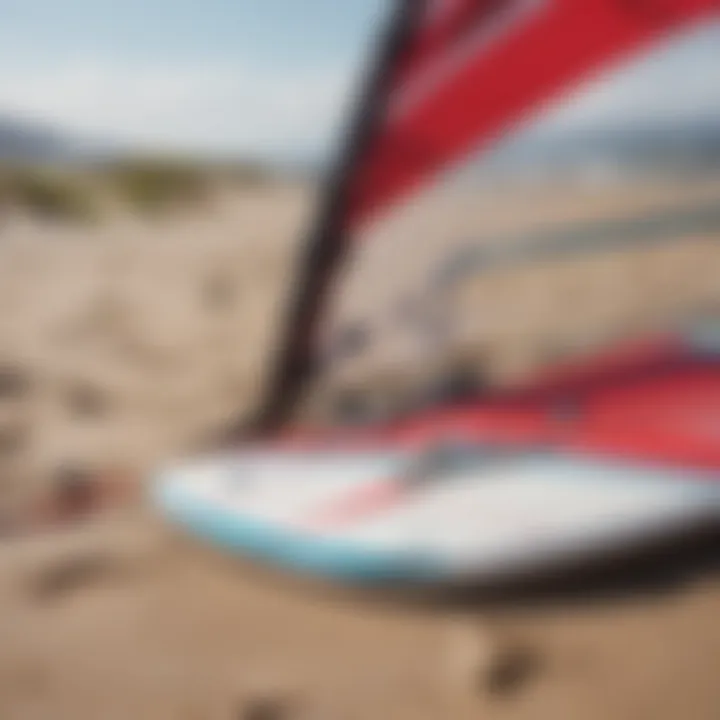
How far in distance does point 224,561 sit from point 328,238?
0.26 metres

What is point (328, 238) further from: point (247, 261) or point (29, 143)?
point (29, 143)

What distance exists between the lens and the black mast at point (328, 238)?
96cm

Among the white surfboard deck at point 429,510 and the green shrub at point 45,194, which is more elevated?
the green shrub at point 45,194

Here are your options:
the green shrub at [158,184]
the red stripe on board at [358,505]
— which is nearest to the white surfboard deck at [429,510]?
the red stripe on board at [358,505]

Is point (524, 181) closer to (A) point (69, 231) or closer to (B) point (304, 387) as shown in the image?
(B) point (304, 387)

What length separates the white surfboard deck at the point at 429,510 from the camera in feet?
2.93

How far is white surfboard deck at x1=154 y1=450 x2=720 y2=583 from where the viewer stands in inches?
35.2

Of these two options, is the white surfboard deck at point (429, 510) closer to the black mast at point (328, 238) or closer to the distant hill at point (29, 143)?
the black mast at point (328, 238)

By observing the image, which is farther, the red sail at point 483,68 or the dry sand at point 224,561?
the red sail at point 483,68

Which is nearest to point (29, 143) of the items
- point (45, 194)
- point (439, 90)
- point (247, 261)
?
point (45, 194)

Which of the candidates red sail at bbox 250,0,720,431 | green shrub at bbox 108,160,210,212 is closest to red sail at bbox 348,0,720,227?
red sail at bbox 250,0,720,431

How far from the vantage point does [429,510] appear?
93 centimetres

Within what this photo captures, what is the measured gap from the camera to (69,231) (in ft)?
3.20

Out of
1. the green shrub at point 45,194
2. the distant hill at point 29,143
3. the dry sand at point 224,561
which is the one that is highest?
the distant hill at point 29,143
